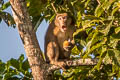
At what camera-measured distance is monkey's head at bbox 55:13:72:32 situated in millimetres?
6097

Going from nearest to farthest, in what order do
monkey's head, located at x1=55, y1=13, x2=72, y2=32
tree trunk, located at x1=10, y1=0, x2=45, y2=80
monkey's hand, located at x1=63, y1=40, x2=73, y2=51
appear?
tree trunk, located at x1=10, y1=0, x2=45, y2=80 < monkey's hand, located at x1=63, y1=40, x2=73, y2=51 < monkey's head, located at x1=55, y1=13, x2=72, y2=32

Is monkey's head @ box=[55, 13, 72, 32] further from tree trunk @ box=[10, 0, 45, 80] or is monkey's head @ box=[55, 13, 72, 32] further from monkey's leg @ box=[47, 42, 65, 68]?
tree trunk @ box=[10, 0, 45, 80]

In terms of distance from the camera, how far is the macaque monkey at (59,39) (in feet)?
20.2

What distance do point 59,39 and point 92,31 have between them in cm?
244

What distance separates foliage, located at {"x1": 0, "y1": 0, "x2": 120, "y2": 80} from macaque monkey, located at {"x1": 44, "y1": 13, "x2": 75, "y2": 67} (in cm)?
18

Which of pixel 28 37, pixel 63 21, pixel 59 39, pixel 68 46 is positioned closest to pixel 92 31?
pixel 28 37

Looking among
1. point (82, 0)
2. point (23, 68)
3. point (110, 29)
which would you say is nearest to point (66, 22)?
point (82, 0)

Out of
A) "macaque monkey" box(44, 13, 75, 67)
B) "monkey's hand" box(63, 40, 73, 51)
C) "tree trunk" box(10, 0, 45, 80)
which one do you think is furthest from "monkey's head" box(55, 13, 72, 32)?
"tree trunk" box(10, 0, 45, 80)

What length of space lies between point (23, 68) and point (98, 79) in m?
1.40

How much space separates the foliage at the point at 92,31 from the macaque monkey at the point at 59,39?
0.60 feet

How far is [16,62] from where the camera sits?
5906mm

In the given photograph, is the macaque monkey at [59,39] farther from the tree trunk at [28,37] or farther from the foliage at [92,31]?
the tree trunk at [28,37]

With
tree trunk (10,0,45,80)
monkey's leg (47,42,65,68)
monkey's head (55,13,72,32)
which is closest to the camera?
tree trunk (10,0,45,80)

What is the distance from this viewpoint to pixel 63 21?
631 centimetres
